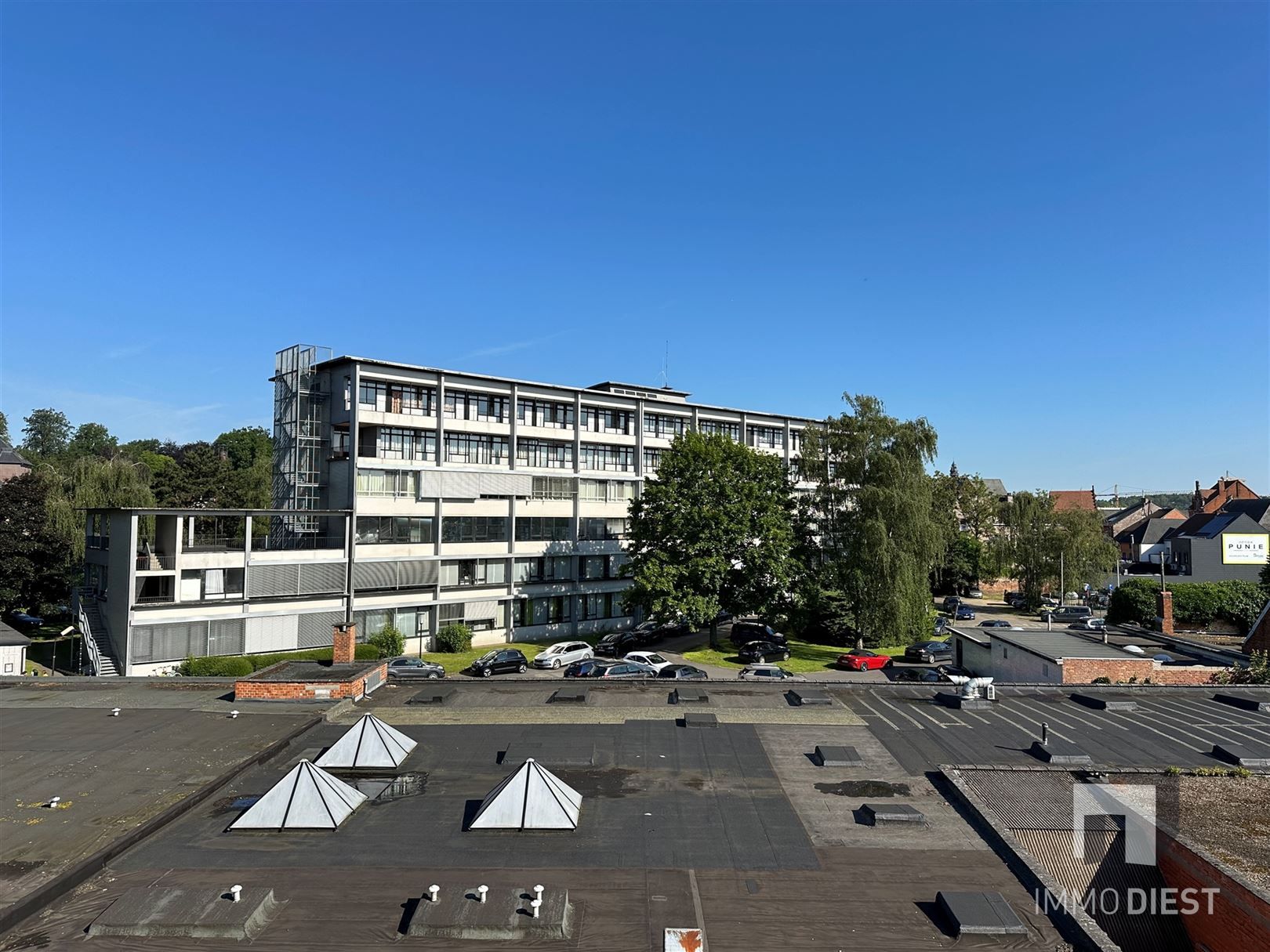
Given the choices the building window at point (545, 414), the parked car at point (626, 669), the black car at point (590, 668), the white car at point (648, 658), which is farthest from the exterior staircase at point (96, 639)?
the building window at point (545, 414)

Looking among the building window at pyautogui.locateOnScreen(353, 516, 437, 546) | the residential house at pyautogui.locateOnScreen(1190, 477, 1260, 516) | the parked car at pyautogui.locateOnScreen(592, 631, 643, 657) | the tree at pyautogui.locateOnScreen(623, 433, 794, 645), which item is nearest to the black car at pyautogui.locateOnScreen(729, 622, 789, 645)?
the tree at pyautogui.locateOnScreen(623, 433, 794, 645)

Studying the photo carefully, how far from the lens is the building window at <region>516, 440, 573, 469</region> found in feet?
209

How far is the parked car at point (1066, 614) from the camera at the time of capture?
238ft

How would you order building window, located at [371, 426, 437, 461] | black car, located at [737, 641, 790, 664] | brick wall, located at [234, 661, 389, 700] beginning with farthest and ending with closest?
1. building window, located at [371, 426, 437, 461]
2. black car, located at [737, 641, 790, 664]
3. brick wall, located at [234, 661, 389, 700]

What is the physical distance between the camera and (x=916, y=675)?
43094 mm

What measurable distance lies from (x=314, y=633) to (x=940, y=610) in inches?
2480

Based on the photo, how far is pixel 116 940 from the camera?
11820mm

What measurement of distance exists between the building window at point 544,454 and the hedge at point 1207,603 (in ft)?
144

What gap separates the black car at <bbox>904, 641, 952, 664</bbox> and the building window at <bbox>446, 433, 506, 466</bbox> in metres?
33.2

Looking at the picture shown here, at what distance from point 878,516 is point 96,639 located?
4843 centimetres

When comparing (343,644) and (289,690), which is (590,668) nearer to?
(343,644)

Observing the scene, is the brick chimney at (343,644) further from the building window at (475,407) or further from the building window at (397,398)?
the building window at (475,407)

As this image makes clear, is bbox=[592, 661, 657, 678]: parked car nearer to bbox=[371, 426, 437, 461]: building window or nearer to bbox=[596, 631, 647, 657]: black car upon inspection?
bbox=[596, 631, 647, 657]: black car
